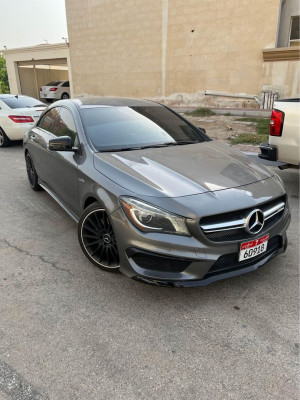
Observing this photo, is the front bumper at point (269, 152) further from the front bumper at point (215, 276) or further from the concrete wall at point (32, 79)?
the concrete wall at point (32, 79)

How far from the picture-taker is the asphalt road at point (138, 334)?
1.86 m

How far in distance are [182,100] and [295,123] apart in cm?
1046

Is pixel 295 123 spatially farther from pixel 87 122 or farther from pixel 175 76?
pixel 175 76

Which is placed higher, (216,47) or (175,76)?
(216,47)

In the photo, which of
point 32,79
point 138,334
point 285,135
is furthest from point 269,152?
point 32,79

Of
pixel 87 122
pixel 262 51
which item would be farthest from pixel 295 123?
pixel 262 51

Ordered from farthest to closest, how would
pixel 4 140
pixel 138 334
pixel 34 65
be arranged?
pixel 34 65, pixel 4 140, pixel 138 334

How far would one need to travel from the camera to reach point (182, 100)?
14.3 metres

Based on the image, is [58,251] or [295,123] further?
[295,123]

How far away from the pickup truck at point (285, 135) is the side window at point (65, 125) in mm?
2809

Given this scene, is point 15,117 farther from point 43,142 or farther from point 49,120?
point 43,142

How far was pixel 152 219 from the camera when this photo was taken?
234cm

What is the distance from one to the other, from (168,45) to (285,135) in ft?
36.8

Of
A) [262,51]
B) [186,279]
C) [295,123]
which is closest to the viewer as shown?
[186,279]
